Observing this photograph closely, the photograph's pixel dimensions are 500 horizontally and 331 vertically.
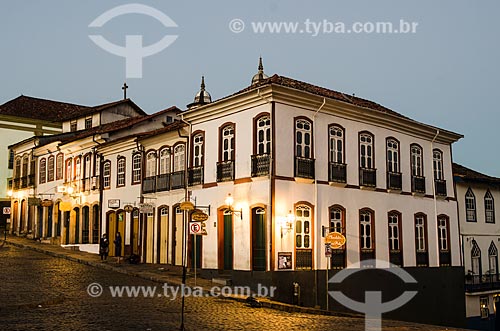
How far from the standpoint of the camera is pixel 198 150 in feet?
78.1

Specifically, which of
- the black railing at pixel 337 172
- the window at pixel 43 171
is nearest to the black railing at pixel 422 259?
the black railing at pixel 337 172

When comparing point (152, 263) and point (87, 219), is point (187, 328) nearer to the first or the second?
point (152, 263)

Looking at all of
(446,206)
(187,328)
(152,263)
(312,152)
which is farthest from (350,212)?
(187,328)

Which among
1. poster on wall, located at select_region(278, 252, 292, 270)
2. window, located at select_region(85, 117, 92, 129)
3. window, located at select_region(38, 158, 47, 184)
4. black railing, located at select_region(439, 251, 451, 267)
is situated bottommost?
black railing, located at select_region(439, 251, 451, 267)

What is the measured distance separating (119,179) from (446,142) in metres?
15.7

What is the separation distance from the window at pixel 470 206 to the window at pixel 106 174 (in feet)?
58.4

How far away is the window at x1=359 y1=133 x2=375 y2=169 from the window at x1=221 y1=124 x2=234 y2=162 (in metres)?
5.15

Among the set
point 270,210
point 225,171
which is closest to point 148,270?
point 225,171

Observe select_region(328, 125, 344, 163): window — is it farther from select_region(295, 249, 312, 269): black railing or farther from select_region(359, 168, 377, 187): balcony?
select_region(295, 249, 312, 269): black railing

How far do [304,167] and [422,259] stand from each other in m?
8.00

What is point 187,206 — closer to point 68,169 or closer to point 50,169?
point 68,169

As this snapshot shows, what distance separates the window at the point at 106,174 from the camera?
3053 cm

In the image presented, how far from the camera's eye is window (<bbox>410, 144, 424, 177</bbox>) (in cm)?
2594

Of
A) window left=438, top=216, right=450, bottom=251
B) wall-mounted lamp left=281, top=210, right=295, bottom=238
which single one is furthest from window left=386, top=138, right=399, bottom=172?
wall-mounted lamp left=281, top=210, right=295, bottom=238
